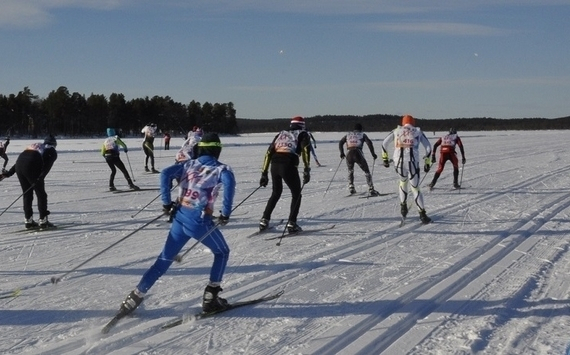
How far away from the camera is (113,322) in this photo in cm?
527

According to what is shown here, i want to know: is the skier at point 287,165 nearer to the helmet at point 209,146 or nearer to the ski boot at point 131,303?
the helmet at point 209,146

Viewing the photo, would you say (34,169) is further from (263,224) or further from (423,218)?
(423,218)

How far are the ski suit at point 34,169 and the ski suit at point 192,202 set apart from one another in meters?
5.19

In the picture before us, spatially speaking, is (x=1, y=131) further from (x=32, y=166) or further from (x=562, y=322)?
(x=562, y=322)

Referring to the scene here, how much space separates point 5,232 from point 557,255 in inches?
309

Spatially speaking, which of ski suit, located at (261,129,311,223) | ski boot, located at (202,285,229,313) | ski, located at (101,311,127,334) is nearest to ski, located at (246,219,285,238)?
ski suit, located at (261,129,311,223)

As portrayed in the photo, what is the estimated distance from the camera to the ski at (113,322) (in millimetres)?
5141

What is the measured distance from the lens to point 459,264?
7.51 m

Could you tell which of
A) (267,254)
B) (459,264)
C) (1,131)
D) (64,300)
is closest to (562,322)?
(459,264)

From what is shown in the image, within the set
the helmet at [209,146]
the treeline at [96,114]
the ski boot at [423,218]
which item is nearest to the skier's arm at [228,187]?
the helmet at [209,146]

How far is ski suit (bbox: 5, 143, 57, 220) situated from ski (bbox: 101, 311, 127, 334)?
517 cm

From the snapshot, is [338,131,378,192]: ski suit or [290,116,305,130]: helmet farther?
[338,131,378,192]: ski suit

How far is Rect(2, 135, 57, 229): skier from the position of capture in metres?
9.92

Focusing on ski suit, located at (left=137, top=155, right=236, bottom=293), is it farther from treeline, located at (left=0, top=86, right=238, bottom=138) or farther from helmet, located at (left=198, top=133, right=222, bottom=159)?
treeline, located at (left=0, top=86, right=238, bottom=138)
